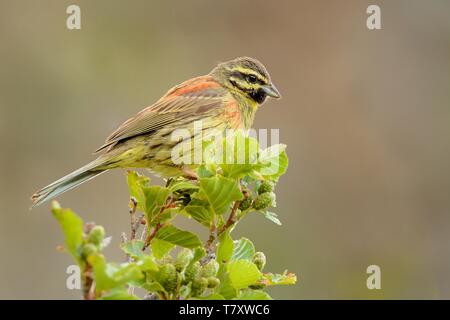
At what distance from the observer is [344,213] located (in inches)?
346

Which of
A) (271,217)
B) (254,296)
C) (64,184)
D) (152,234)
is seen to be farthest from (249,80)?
(254,296)

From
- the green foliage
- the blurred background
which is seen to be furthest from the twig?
the blurred background

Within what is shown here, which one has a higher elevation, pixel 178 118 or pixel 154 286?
pixel 178 118

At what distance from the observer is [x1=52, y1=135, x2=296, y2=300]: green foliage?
2531mm

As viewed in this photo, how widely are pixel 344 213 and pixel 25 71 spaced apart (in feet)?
14.5

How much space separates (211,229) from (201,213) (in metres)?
0.08

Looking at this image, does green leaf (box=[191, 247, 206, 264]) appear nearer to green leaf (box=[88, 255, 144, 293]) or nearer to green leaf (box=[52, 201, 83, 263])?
green leaf (box=[88, 255, 144, 293])

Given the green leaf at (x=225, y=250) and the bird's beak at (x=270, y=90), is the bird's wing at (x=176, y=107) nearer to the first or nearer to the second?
the bird's beak at (x=270, y=90)

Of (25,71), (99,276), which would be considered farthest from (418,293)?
(99,276)

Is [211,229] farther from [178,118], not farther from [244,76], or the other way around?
[244,76]

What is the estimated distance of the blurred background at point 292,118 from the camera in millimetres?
8367

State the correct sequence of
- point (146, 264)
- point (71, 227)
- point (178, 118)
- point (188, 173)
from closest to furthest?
point (71, 227) < point (146, 264) < point (188, 173) < point (178, 118)

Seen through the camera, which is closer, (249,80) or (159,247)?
(159,247)

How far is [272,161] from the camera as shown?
116 inches
